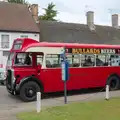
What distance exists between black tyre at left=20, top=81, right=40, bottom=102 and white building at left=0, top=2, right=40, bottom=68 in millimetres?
22066

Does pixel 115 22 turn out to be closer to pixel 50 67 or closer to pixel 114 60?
pixel 114 60

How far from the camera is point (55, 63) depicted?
19625mm

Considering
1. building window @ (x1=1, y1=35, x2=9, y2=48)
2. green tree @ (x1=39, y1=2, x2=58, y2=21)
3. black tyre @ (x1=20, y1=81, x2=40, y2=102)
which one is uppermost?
green tree @ (x1=39, y1=2, x2=58, y2=21)

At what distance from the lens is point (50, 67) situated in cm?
1941

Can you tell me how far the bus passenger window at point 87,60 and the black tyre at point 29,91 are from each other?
3.28 metres

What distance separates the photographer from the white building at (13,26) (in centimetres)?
4284

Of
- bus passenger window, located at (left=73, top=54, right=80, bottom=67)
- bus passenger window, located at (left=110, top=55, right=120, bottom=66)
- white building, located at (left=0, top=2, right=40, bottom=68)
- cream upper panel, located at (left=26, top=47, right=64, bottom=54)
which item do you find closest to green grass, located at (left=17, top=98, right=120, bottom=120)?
cream upper panel, located at (left=26, top=47, right=64, bottom=54)

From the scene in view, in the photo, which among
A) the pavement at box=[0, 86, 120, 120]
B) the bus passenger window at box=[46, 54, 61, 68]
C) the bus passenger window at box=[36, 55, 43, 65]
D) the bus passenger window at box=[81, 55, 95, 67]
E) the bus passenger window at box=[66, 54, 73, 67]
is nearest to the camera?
the pavement at box=[0, 86, 120, 120]

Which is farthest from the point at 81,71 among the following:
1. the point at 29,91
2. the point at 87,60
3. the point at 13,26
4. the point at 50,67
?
the point at 13,26

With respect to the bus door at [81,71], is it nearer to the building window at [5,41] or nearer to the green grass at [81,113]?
the green grass at [81,113]

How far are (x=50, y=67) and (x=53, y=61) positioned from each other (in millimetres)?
376

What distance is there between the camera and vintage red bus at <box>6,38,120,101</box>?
1864 cm

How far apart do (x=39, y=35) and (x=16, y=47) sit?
26.2 m

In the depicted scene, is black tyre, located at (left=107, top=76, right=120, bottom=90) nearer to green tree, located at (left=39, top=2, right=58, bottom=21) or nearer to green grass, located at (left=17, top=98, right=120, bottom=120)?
green grass, located at (left=17, top=98, right=120, bottom=120)
